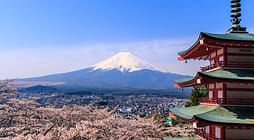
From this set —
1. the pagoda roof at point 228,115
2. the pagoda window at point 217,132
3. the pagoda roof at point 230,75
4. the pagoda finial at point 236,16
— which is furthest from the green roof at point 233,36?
the pagoda window at point 217,132

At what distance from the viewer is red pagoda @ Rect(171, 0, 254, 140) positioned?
962 cm

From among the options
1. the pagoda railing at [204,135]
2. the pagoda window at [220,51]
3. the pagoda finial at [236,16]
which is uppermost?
the pagoda finial at [236,16]

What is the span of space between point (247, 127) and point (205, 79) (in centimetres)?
159

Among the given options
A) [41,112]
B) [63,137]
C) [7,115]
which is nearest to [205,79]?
[63,137]

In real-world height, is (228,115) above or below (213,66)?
below

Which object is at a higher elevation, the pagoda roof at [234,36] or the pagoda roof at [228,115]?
the pagoda roof at [234,36]

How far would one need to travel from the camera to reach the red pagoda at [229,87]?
962 centimetres

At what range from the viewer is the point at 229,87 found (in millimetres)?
10492

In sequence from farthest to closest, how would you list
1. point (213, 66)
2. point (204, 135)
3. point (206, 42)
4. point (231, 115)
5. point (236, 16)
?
point (204, 135) → point (236, 16) → point (213, 66) → point (206, 42) → point (231, 115)

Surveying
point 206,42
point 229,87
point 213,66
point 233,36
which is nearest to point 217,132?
point 229,87

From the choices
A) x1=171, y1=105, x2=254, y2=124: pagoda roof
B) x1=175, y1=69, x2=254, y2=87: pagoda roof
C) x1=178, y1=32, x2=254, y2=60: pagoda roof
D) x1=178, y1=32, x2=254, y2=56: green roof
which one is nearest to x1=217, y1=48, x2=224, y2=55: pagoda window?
x1=178, y1=32, x2=254, y2=60: pagoda roof

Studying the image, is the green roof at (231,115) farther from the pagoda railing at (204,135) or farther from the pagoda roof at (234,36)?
the pagoda roof at (234,36)

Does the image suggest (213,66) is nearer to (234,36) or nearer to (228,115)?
(234,36)

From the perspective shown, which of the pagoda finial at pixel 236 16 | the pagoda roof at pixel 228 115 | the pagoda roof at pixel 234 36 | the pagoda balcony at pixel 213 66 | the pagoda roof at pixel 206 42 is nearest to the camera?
the pagoda roof at pixel 228 115
